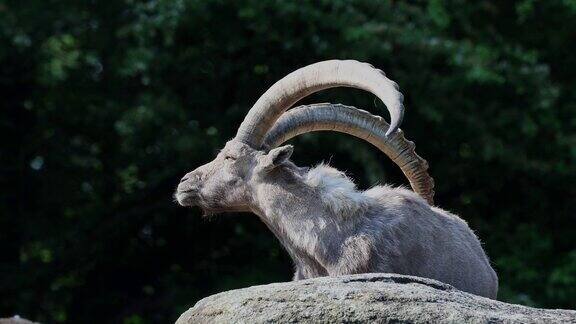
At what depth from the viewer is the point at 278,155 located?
7.35 meters

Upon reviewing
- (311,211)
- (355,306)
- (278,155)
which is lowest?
(355,306)

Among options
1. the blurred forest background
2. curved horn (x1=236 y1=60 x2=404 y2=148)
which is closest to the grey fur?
curved horn (x1=236 y1=60 x2=404 y2=148)

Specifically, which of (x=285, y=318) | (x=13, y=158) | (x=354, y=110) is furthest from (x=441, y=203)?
(x=285, y=318)

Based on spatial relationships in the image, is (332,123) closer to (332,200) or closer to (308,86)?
(308,86)

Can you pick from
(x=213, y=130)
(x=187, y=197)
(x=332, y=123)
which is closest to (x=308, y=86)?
(x=332, y=123)

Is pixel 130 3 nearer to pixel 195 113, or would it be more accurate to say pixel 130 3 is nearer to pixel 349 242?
pixel 195 113

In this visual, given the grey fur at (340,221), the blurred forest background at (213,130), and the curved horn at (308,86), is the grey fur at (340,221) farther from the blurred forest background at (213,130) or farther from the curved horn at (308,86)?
the blurred forest background at (213,130)

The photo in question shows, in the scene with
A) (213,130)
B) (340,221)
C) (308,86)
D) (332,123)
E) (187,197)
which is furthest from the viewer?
(213,130)

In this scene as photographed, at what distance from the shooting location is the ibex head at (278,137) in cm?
740

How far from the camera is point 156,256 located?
627 inches

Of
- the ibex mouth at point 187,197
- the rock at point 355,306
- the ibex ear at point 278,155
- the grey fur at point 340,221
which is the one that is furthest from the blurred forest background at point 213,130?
the rock at point 355,306

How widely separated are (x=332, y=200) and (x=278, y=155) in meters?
0.41

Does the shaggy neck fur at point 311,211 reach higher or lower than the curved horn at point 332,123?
lower

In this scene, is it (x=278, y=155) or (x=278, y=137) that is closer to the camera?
(x=278, y=155)
